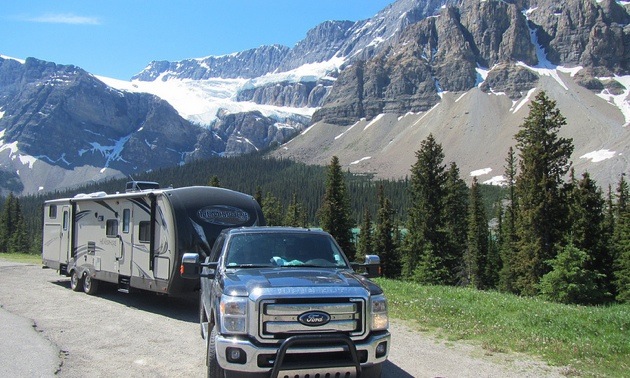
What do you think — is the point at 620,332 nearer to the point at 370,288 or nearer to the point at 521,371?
the point at 521,371

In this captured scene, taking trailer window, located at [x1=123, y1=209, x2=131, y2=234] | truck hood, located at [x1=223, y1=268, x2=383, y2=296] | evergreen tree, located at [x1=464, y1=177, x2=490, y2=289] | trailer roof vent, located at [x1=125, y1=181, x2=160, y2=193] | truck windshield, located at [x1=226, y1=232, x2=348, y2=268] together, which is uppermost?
trailer roof vent, located at [x1=125, y1=181, x2=160, y2=193]

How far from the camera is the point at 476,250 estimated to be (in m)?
60.1

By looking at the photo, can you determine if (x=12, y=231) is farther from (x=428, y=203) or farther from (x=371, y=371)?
(x=371, y=371)

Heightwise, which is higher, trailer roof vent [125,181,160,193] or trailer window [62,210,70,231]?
trailer roof vent [125,181,160,193]

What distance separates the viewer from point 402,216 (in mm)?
145375

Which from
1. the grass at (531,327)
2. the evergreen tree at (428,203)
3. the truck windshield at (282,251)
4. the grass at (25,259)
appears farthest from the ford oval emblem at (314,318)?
the evergreen tree at (428,203)

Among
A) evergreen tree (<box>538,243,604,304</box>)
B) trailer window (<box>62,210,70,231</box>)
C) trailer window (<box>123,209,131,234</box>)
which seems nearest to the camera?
trailer window (<box>123,209,131,234</box>)

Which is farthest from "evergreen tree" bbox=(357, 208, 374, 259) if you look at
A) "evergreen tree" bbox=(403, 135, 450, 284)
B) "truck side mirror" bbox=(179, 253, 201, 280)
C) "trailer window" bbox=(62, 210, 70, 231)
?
"truck side mirror" bbox=(179, 253, 201, 280)

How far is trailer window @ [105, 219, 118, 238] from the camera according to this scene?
1608cm

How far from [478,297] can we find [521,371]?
680 centimetres

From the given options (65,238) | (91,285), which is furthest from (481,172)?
(91,285)

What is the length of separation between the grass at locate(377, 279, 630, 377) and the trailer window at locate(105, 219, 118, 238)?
8.59 meters

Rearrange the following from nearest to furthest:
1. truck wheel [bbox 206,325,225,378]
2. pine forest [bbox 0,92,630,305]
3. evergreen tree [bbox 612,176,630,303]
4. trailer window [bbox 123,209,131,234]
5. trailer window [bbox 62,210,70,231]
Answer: truck wheel [bbox 206,325,225,378] → trailer window [bbox 123,209,131,234] → trailer window [bbox 62,210,70,231] → pine forest [bbox 0,92,630,305] → evergreen tree [bbox 612,176,630,303]

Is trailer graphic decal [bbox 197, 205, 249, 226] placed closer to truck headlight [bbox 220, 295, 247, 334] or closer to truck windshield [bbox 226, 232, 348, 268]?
truck windshield [bbox 226, 232, 348, 268]
